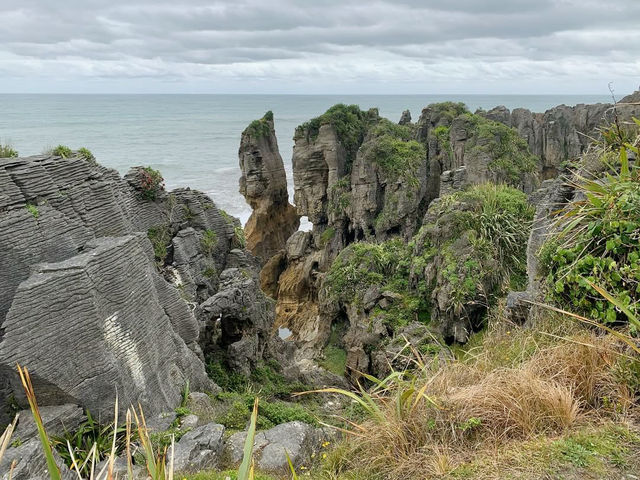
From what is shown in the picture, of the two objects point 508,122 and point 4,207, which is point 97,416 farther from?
point 508,122

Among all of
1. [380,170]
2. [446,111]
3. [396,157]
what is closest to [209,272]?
[380,170]

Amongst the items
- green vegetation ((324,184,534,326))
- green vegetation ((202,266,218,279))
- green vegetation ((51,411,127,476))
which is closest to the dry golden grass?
green vegetation ((51,411,127,476))

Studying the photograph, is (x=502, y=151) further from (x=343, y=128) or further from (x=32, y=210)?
(x=32, y=210)

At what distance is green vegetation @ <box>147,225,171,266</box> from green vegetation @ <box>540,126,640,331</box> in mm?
10882

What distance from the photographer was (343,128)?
110 ft

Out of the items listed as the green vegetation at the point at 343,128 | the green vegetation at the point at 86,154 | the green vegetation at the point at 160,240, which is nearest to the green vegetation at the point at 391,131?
the green vegetation at the point at 343,128

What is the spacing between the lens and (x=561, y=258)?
235 inches

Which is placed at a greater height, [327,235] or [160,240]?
[160,240]

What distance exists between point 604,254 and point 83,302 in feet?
24.9

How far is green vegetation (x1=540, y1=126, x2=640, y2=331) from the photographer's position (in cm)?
512

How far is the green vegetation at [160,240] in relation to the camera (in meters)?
14.2

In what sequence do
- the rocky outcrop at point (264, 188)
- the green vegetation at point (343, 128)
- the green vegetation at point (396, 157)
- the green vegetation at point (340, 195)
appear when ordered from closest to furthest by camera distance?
the green vegetation at point (396, 157)
the green vegetation at point (340, 195)
the green vegetation at point (343, 128)
the rocky outcrop at point (264, 188)

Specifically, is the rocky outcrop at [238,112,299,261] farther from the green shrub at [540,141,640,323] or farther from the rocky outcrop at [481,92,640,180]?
the green shrub at [540,141,640,323]

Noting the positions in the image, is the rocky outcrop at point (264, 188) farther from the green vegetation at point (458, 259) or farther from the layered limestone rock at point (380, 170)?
the green vegetation at point (458, 259)
